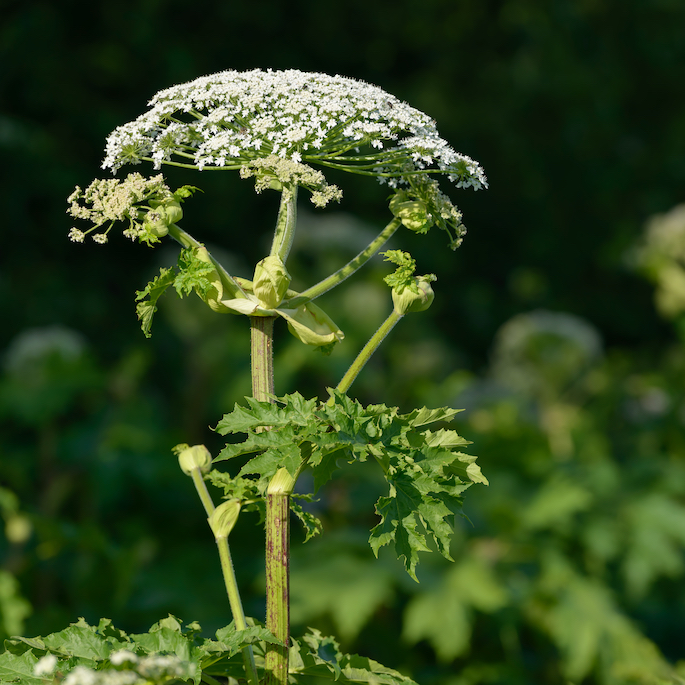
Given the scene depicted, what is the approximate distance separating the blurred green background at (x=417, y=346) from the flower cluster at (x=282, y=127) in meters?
1.24

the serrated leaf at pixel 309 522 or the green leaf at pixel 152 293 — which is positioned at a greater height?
the green leaf at pixel 152 293

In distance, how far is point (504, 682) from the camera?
10.6 ft

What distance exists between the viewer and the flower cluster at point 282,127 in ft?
2.80

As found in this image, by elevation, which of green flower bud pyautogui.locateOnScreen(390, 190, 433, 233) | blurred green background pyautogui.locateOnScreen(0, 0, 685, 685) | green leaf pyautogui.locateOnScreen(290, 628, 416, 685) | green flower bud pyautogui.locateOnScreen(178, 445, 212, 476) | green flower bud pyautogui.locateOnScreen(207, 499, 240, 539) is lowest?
green leaf pyautogui.locateOnScreen(290, 628, 416, 685)

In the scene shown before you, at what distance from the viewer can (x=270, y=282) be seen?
86 cm

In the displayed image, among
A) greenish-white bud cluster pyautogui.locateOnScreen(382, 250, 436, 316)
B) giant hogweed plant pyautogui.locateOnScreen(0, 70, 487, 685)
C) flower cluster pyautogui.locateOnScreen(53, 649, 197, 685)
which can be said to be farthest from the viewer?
greenish-white bud cluster pyautogui.locateOnScreen(382, 250, 436, 316)

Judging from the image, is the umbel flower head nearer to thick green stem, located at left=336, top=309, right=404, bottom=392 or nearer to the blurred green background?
thick green stem, located at left=336, top=309, right=404, bottom=392

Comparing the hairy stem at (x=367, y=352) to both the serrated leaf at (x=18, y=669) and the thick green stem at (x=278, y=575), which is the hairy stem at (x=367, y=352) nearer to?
the thick green stem at (x=278, y=575)

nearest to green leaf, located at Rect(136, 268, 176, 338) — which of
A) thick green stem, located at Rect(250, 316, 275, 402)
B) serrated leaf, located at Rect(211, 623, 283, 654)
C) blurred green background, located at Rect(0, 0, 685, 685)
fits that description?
thick green stem, located at Rect(250, 316, 275, 402)

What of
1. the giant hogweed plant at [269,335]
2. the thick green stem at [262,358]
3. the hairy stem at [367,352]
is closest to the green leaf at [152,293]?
the giant hogweed plant at [269,335]

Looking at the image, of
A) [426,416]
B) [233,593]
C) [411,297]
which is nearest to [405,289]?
[411,297]

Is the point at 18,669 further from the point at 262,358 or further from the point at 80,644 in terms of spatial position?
the point at 262,358

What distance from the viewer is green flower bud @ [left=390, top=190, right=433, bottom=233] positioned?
91 centimetres

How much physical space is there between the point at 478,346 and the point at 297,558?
513cm
